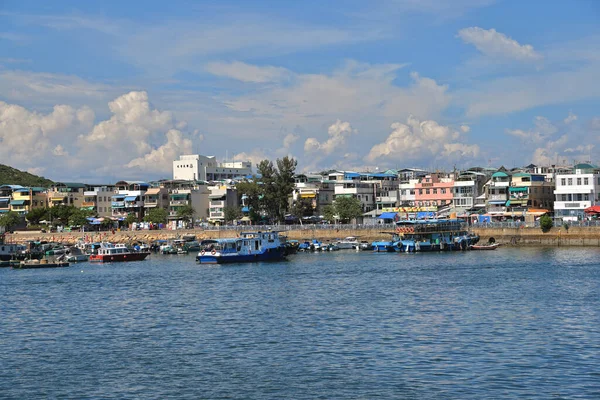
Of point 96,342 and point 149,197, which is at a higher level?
point 149,197

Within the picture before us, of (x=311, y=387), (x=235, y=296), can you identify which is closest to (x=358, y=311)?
(x=235, y=296)

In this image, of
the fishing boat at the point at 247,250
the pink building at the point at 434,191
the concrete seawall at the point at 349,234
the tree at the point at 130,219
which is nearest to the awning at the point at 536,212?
the concrete seawall at the point at 349,234

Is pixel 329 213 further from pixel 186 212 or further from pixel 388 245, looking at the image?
pixel 186 212

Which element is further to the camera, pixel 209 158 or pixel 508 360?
pixel 209 158

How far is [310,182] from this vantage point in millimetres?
142750

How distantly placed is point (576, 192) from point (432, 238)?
24.6m

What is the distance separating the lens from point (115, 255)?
9450 centimetres

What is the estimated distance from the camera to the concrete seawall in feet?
298

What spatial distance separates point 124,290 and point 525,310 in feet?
102

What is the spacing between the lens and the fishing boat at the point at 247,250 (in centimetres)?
8606

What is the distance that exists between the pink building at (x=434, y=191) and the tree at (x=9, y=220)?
7373 cm

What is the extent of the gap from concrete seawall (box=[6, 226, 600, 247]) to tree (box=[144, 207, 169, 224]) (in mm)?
6978

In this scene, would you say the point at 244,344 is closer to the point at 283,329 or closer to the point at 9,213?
the point at 283,329

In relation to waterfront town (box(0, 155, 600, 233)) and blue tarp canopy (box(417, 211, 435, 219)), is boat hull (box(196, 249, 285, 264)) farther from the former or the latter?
blue tarp canopy (box(417, 211, 435, 219))
